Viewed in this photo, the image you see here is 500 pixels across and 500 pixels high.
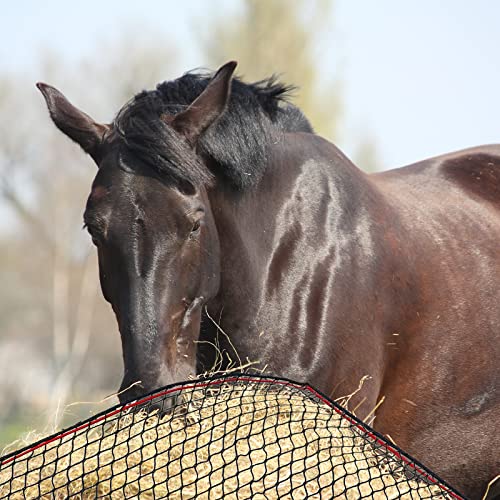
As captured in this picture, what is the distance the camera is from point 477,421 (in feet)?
16.3

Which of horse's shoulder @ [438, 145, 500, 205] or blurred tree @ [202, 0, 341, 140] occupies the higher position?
blurred tree @ [202, 0, 341, 140]

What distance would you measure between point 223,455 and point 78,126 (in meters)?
1.99

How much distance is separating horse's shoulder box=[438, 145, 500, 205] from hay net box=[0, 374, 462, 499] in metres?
2.99

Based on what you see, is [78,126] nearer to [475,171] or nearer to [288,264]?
[288,264]

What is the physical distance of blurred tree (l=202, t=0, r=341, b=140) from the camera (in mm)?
24344

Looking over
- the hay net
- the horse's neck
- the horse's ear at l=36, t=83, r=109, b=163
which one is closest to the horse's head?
the horse's ear at l=36, t=83, r=109, b=163

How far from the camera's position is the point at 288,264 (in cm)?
428

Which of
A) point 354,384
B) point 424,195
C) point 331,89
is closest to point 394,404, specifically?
point 354,384

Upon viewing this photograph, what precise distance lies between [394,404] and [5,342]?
3244 centimetres

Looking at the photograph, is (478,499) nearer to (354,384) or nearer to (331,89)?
(354,384)

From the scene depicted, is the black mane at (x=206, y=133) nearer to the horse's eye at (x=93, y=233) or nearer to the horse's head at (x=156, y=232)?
the horse's head at (x=156, y=232)

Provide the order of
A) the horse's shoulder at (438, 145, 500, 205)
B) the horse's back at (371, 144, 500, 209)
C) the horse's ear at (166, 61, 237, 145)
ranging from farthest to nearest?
the horse's shoulder at (438, 145, 500, 205) → the horse's back at (371, 144, 500, 209) → the horse's ear at (166, 61, 237, 145)

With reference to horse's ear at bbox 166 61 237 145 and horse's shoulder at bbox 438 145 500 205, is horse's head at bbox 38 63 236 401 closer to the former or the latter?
horse's ear at bbox 166 61 237 145

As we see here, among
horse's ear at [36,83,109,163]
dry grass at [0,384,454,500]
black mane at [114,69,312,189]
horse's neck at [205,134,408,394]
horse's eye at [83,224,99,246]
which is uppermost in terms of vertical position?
horse's ear at [36,83,109,163]
